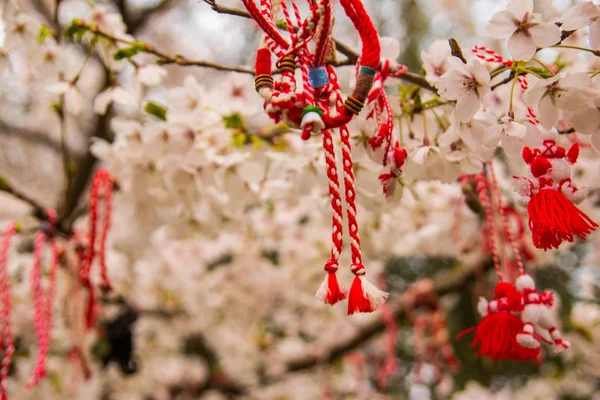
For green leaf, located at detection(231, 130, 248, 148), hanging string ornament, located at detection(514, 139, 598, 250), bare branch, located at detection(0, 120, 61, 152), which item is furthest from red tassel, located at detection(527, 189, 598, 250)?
bare branch, located at detection(0, 120, 61, 152)

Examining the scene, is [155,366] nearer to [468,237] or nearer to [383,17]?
Result: [468,237]

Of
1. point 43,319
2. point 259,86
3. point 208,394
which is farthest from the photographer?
point 208,394

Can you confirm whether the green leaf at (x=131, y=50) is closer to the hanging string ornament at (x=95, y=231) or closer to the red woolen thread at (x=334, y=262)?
the hanging string ornament at (x=95, y=231)

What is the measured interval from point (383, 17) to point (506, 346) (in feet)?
9.09

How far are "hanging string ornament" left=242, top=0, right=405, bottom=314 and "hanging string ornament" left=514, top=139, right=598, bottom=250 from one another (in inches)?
7.2

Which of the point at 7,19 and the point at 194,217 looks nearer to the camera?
the point at 7,19

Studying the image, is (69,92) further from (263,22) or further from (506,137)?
(506,137)

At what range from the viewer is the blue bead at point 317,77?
0.49 metres

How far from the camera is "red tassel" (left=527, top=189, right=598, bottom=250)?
484 millimetres

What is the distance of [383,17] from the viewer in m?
2.98

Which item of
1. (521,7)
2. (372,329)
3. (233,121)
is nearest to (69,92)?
(233,121)

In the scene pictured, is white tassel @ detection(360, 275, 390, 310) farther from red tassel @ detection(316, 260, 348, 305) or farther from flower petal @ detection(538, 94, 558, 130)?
flower petal @ detection(538, 94, 558, 130)

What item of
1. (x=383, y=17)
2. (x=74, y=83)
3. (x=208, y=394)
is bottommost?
(x=208, y=394)

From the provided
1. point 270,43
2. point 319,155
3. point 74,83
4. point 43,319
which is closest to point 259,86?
point 270,43
